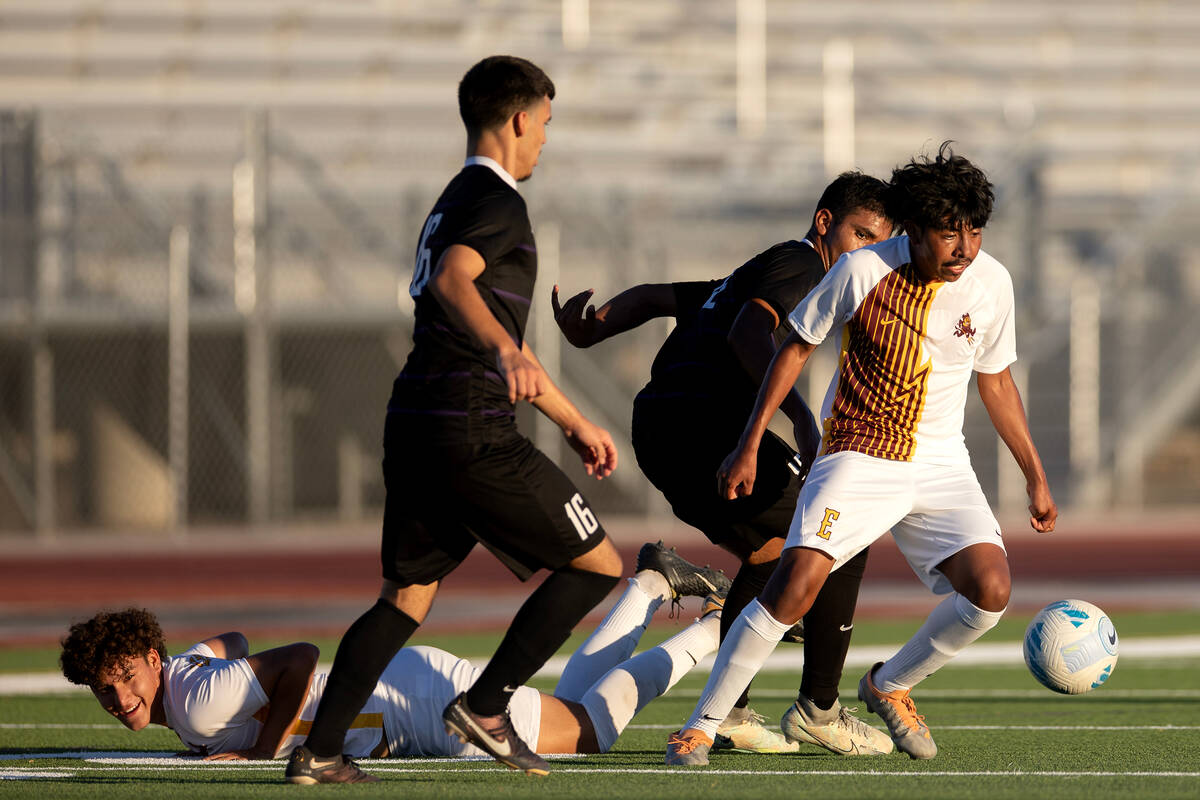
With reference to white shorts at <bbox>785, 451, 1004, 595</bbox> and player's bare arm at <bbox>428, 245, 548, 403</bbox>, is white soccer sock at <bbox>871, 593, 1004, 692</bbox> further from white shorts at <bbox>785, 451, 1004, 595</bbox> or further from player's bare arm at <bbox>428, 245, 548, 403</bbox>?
player's bare arm at <bbox>428, 245, 548, 403</bbox>

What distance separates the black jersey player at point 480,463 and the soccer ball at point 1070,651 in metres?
1.70

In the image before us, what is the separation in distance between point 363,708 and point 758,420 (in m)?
1.59

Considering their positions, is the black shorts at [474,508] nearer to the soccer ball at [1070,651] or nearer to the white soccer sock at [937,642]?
A: the white soccer sock at [937,642]

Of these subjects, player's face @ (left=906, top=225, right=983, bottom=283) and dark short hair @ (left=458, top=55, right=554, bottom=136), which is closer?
dark short hair @ (left=458, top=55, right=554, bottom=136)

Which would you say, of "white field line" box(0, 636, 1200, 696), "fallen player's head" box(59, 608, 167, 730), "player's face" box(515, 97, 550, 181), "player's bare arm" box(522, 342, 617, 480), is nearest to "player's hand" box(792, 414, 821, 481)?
"player's bare arm" box(522, 342, 617, 480)

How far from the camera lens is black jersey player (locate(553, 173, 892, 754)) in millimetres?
5629

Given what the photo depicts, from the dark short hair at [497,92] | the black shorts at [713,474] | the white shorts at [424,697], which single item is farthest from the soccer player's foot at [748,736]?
the dark short hair at [497,92]

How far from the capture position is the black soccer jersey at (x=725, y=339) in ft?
18.7

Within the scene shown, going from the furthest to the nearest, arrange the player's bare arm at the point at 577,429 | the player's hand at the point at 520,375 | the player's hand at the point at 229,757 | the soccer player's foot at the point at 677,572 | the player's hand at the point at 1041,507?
the soccer player's foot at the point at 677,572 → the player's hand at the point at 229,757 → the player's hand at the point at 1041,507 → the player's bare arm at the point at 577,429 → the player's hand at the point at 520,375

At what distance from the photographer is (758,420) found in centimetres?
516

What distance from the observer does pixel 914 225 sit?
5.11m

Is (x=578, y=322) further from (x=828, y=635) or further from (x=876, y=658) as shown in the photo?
(x=876, y=658)

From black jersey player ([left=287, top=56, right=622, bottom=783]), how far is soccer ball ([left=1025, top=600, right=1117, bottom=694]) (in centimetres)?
170

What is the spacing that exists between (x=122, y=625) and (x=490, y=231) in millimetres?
1806
